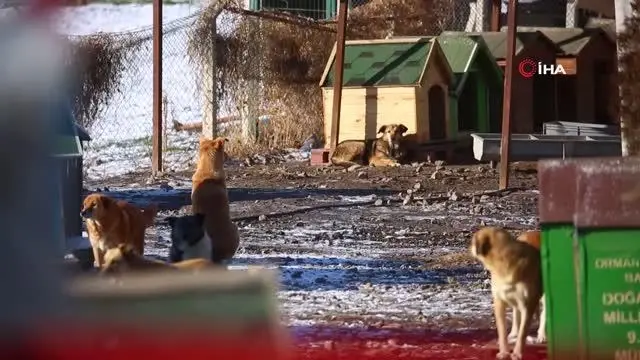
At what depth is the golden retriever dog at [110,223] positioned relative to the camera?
830 centimetres

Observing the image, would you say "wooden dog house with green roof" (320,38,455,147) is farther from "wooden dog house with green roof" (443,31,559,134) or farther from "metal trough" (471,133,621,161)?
"wooden dog house with green roof" (443,31,559,134)

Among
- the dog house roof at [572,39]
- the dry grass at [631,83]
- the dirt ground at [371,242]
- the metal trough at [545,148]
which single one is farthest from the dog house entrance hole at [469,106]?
the dry grass at [631,83]

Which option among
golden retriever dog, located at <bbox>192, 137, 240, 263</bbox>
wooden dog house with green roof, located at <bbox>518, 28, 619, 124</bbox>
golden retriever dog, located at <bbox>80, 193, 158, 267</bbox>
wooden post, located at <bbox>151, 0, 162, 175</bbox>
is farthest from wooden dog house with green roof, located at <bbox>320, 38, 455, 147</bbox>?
golden retriever dog, located at <bbox>80, 193, 158, 267</bbox>

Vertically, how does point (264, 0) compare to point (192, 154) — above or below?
above

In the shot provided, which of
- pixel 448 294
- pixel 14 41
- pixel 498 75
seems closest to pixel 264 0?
pixel 498 75

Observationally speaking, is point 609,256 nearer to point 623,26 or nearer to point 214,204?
point 623,26

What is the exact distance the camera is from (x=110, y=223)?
27.7 feet

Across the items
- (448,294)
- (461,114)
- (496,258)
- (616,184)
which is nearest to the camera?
(616,184)

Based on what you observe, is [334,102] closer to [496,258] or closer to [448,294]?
[448,294]

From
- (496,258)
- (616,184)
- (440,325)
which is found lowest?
(440,325)

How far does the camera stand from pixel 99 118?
18.7 metres

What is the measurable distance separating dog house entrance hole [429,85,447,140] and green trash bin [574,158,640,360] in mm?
14465

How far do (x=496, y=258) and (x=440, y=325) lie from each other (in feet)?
4.04

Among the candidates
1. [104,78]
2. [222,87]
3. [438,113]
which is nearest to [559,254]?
[104,78]
